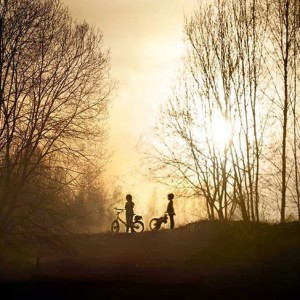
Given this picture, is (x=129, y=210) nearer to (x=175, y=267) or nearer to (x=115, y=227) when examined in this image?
(x=115, y=227)

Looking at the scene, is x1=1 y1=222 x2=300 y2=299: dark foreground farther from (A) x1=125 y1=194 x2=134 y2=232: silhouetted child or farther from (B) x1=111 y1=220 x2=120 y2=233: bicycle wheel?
(B) x1=111 y1=220 x2=120 y2=233: bicycle wheel

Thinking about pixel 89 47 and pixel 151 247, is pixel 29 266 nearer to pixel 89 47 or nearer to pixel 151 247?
pixel 151 247

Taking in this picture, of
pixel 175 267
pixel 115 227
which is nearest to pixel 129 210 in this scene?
pixel 115 227

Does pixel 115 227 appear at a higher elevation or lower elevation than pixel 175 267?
higher

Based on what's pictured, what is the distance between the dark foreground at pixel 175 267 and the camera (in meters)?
19.8

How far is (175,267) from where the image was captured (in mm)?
22750

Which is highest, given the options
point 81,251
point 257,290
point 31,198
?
point 31,198

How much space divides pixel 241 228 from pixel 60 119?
949cm

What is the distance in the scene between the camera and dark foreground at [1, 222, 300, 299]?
65.1 feet

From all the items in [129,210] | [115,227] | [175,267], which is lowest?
[175,267]

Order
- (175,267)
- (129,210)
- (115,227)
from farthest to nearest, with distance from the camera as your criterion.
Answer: (115,227), (129,210), (175,267)

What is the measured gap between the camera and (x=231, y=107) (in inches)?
1153

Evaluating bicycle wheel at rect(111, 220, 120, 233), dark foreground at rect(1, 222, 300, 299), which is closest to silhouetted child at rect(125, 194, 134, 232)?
bicycle wheel at rect(111, 220, 120, 233)

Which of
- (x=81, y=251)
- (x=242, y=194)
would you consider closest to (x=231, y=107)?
(x=242, y=194)
